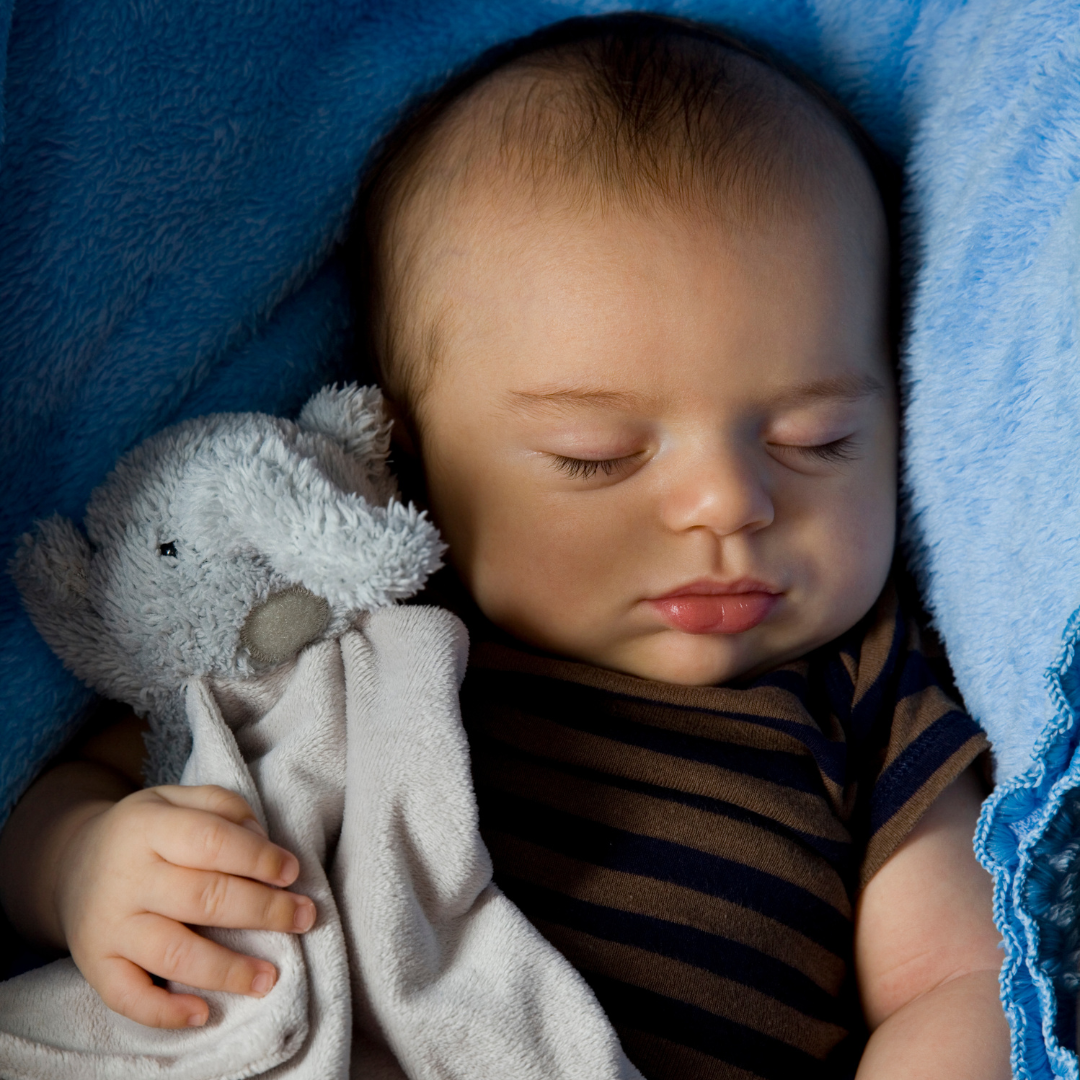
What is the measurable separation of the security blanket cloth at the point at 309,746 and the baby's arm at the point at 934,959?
249 millimetres

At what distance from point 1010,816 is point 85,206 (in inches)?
37.9

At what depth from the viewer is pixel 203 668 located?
1047mm

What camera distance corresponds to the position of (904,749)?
1137mm

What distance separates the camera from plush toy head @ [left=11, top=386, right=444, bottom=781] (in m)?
1.01

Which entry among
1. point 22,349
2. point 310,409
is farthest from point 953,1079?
point 22,349

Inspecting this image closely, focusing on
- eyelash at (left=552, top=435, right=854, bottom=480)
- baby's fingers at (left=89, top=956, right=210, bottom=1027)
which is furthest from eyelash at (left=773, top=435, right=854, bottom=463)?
baby's fingers at (left=89, top=956, right=210, bottom=1027)

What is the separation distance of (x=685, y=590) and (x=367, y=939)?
43cm

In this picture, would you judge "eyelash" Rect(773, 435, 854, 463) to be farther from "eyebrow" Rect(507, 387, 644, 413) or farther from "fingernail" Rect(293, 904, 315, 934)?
"fingernail" Rect(293, 904, 315, 934)

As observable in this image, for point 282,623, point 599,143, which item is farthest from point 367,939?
point 599,143

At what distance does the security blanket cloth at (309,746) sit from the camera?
93 cm

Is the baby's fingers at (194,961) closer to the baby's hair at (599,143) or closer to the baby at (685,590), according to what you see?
the baby at (685,590)

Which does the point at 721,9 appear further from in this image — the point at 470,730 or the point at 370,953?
the point at 370,953

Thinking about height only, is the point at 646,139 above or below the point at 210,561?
above

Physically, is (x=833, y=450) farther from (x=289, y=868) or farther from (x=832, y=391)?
(x=289, y=868)
